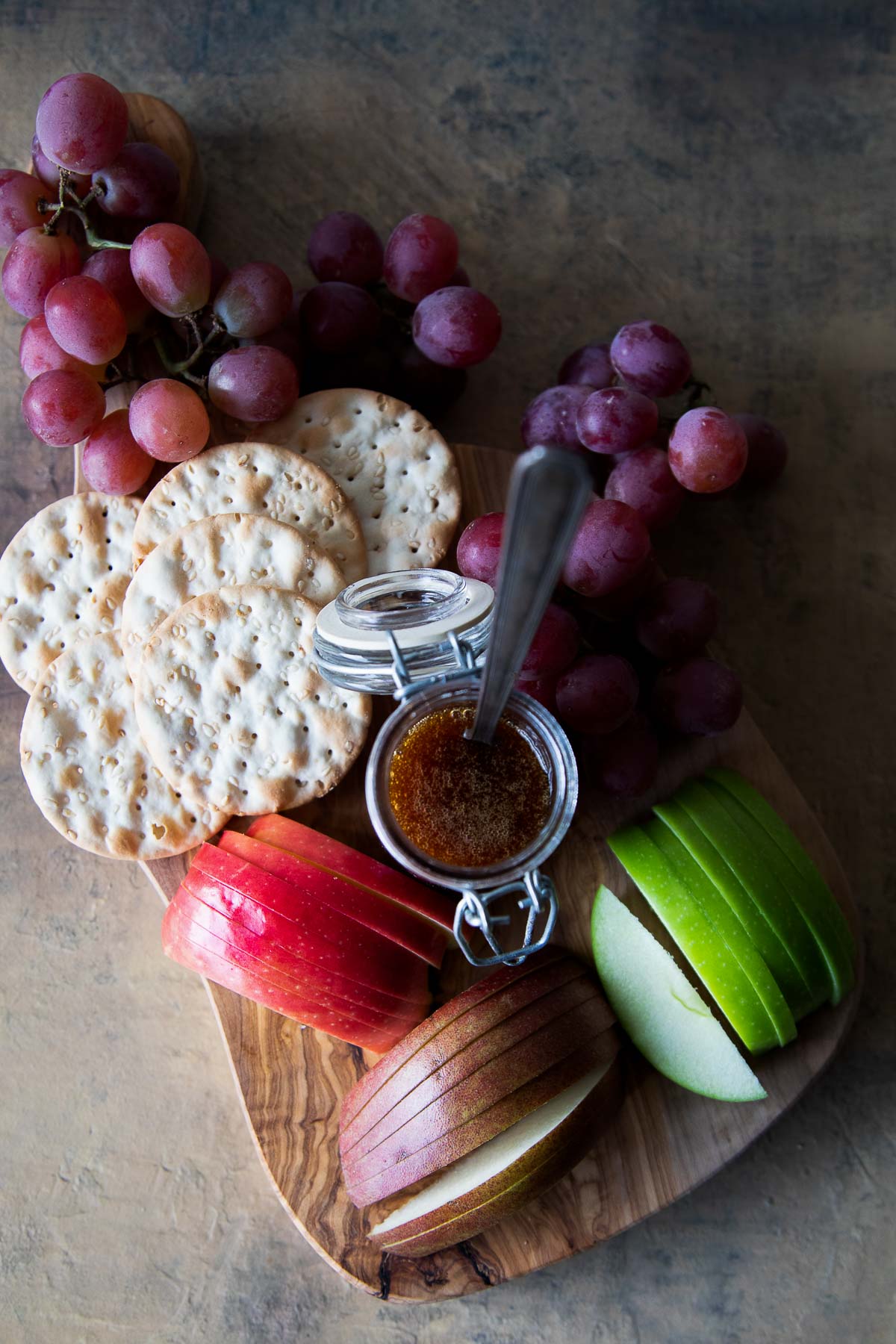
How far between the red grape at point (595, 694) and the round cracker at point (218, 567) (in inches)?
11.9

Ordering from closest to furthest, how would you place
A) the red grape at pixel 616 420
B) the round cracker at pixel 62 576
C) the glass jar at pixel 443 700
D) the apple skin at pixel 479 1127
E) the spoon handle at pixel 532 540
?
1. the spoon handle at pixel 532 540
2. the glass jar at pixel 443 700
3. the apple skin at pixel 479 1127
4. the red grape at pixel 616 420
5. the round cracker at pixel 62 576

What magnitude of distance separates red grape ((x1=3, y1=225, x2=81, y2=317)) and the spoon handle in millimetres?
767

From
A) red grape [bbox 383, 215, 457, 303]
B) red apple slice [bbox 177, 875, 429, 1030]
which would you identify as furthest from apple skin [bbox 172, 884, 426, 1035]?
red grape [bbox 383, 215, 457, 303]

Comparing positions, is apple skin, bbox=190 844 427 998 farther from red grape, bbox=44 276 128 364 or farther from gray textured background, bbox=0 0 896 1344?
red grape, bbox=44 276 128 364

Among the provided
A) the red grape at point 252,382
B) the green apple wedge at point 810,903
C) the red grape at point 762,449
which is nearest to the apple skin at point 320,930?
the green apple wedge at point 810,903

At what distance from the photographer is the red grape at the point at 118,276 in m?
1.13

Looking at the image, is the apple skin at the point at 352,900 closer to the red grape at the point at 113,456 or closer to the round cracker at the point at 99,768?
the round cracker at the point at 99,768

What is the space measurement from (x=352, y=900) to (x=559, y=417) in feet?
2.07

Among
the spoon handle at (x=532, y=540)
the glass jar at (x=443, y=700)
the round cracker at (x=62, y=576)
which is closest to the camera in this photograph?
the spoon handle at (x=532, y=540)

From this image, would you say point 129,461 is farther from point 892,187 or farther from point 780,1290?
point 780,1290

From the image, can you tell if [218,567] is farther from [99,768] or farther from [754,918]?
[754,918]

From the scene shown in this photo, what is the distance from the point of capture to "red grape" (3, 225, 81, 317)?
1111 mm

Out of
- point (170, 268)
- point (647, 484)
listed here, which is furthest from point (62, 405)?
point (647, 484)

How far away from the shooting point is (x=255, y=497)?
1170 mm
